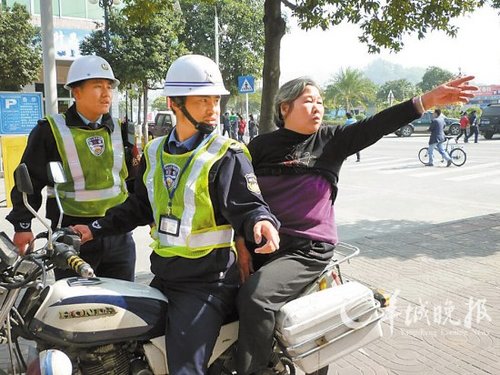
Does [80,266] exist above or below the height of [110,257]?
above

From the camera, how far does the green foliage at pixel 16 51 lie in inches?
672

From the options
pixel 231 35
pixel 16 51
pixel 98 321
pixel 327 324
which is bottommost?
pixel 327 324

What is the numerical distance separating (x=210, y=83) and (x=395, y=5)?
439 cm

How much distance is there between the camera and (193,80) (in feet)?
7.26

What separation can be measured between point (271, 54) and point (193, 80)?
3188mm

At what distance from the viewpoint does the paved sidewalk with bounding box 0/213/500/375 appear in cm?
351

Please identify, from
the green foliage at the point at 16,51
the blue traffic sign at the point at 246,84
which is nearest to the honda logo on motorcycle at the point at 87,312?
the blue traffic sign at the point at 246,84

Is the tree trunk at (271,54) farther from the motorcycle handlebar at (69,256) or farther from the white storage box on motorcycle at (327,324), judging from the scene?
the motorcycle handlebar at (69,256)

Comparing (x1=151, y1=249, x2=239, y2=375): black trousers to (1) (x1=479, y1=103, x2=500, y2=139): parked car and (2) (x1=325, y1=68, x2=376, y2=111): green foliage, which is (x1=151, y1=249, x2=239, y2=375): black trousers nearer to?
(1) (x1=479, y1=103, x2=500, y2=139): parked car

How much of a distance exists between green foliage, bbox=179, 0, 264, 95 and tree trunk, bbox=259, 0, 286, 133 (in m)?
25.9

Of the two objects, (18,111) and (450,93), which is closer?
(450,93)

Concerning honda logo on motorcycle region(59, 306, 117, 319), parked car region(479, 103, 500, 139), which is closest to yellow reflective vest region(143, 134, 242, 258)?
honda logo on motorcycle region(59, 306, 117, 319)

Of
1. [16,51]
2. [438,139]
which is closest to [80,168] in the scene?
[438,139]

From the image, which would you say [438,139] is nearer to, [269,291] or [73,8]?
[269,291]
